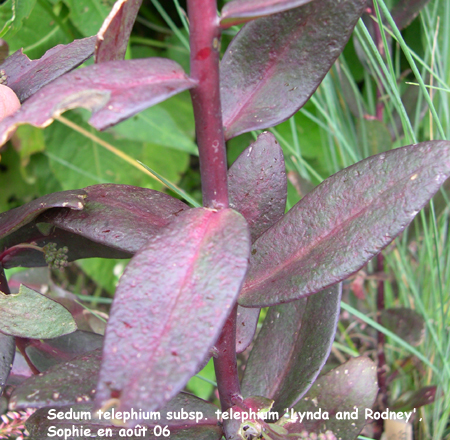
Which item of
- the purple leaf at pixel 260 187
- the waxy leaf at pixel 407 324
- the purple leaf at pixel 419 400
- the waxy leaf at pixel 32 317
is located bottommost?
the purple leaf at pixel 419 400

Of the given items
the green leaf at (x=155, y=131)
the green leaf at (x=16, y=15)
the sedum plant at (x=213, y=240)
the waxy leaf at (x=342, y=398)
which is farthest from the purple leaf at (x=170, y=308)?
the green leaf at (x=155, y=131)

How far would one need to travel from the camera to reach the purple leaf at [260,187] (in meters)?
0.38

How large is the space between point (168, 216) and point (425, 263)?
53 centimetres

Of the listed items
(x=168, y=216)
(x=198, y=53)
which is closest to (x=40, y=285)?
(x=168, y=216)

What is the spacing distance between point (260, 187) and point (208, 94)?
121mm

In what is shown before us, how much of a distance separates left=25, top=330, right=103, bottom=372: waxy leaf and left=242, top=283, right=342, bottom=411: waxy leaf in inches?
6.8

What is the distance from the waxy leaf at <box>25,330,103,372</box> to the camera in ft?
1.47

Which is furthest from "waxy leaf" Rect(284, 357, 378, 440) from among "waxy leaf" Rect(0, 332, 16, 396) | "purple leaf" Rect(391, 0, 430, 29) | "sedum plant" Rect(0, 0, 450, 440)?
"purple leaf" Rect(391, 0, 430, 29)

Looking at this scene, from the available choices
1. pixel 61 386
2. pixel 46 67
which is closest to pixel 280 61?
pixel 46 67

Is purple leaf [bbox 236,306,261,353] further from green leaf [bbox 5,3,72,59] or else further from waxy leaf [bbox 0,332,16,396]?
green leaf [bbox 5,3,72,59]

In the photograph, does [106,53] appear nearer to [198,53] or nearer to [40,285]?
[198,53]

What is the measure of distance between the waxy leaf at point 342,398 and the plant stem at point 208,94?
0.23 metres

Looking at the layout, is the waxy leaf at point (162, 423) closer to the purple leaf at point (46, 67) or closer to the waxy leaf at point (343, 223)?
the waxy leaf at point (343, 223)

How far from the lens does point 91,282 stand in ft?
3.86
